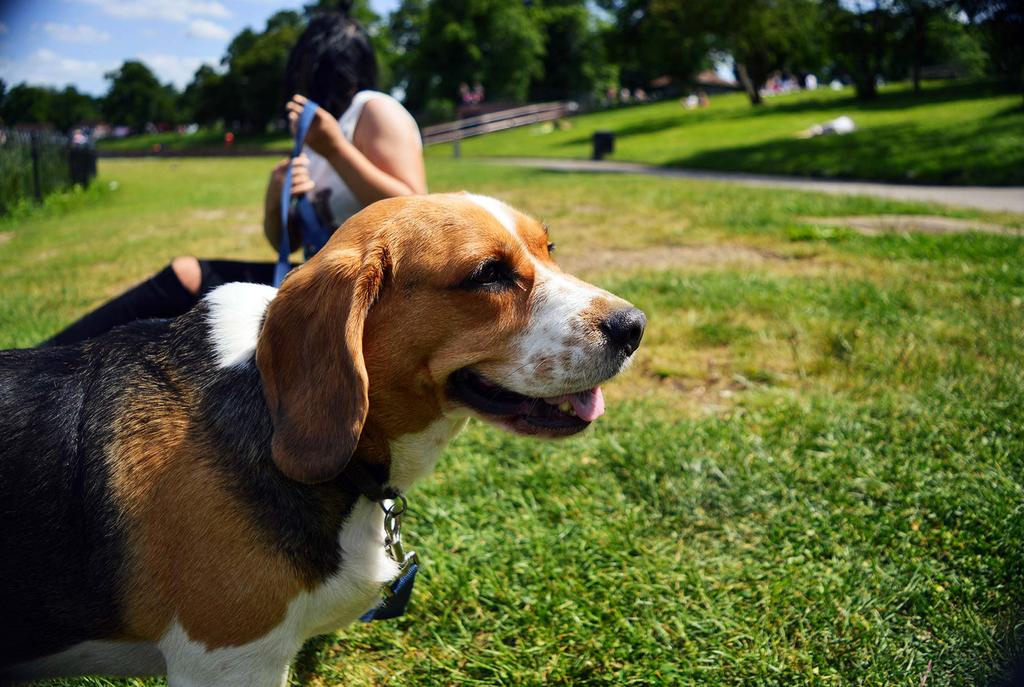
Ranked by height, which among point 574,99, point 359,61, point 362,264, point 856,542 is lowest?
point 856,542

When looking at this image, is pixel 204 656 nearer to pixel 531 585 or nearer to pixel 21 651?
pixel 21 651

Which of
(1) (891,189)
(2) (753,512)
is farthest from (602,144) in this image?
(2) (753,512)

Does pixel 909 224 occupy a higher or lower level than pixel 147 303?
lower

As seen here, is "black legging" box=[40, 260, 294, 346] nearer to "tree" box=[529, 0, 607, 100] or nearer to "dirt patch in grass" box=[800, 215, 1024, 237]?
"dirt patch in grass" box=[800, 215, 1024, 237]

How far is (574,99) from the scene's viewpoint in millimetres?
73188

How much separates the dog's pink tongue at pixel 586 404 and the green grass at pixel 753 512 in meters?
0.94

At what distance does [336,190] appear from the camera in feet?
14.0

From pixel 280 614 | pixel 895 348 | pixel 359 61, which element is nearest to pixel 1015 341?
pixel 895 348

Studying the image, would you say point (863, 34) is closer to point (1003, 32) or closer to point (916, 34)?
point (916, 34)

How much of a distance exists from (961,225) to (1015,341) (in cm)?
496

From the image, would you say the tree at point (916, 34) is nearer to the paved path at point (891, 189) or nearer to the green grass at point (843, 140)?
the green grass at point (843, 140)

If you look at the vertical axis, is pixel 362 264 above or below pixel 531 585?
above

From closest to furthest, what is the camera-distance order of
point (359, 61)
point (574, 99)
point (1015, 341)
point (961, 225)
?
1. point (359, 61)
2. point (1015, 341)
3. point (961, 225)
4. point (574, 99)

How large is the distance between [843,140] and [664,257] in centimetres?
1481
